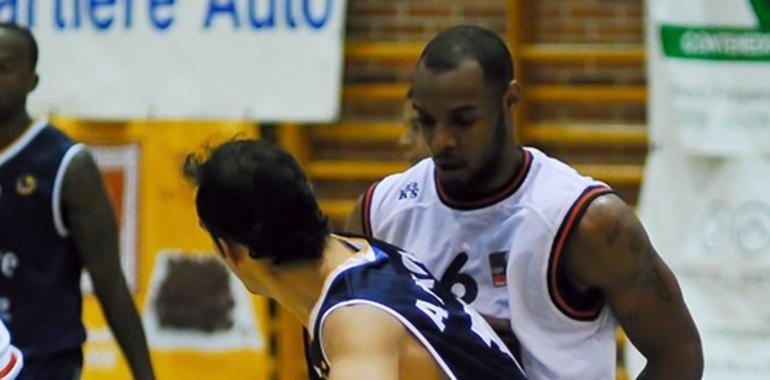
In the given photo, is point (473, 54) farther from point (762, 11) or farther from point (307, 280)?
point (762, 11)

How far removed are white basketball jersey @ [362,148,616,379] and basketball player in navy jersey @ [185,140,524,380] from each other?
0.53 meters

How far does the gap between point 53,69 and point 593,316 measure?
4.90 metres

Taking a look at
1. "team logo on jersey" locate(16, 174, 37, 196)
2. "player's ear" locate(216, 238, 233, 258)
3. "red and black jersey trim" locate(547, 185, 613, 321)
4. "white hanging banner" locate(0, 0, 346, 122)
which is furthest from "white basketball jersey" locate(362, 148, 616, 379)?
"white hanging banner" locate(0, 0, 346, 122)

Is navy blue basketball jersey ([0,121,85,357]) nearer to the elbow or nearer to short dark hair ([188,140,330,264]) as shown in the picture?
the elbow

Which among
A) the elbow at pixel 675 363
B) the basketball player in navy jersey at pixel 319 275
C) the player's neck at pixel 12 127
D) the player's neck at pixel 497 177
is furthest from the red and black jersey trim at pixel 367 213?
the player's neck at pixel 12 127

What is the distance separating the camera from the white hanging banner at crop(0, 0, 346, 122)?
8.44m

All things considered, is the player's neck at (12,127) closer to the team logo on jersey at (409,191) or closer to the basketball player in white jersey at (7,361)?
the team logo on jersey at (409,191)

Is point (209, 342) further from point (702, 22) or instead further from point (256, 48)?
point (702, 22)

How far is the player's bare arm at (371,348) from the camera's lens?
10.6 feet

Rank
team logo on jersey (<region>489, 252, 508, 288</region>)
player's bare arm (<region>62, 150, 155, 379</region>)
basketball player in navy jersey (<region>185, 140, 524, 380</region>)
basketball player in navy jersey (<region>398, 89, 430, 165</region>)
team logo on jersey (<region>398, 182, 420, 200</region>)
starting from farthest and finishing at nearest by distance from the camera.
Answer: player's bare arm (<region>62, 150, 155, 379</region>), basketball player in navy jersey (<region>398, 89, 430, 165</region>), team logo on jersey (<region>398, 182, 420, 200</region>), team logo on jersey (<region>489, 252, 508, 288</region>), basketball player in navy jersey (<region>185, 140, 524, 380</region>)

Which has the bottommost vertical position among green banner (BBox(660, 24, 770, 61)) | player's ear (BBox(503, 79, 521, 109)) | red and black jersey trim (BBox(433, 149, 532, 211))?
green banner (BBox(660, 24, 770, 61))

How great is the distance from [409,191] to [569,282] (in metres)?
0.48

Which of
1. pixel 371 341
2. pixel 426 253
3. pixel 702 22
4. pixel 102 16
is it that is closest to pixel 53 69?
pixel 102 16

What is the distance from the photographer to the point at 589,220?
161 inches
